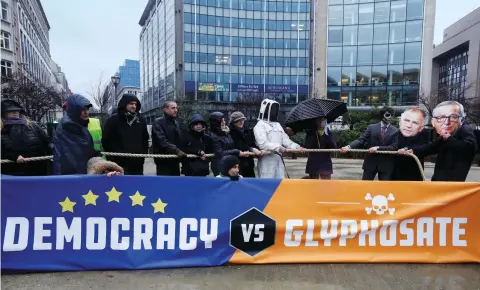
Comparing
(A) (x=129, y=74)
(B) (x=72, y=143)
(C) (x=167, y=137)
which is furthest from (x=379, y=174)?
(A) (x=129, y=74)

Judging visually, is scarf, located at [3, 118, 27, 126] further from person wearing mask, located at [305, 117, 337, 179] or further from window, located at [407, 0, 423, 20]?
window, located at [407, 0, 423, 20]

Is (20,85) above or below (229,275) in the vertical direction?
above

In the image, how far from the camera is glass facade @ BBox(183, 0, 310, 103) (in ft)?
206

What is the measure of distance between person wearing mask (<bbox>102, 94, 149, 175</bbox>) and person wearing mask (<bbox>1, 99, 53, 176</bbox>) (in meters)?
0.94

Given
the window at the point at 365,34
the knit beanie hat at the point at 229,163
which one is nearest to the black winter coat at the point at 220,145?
the knit beanie hat at the point at 229,163

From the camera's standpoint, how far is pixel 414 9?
45.8 metres

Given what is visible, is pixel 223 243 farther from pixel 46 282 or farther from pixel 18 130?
pixel 18 130

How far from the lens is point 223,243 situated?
361cm

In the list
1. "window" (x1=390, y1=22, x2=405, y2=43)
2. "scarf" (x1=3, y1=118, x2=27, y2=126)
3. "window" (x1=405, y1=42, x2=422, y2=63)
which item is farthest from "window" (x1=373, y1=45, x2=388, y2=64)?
"scarf" (x1=3, y1=118, x2=27, y2=126)

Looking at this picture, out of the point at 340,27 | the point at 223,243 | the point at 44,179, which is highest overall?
the point at 340,27

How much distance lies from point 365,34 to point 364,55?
2.96m

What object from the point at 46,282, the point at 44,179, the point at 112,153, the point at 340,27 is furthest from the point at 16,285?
the point at 340,27

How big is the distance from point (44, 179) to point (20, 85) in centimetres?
3017

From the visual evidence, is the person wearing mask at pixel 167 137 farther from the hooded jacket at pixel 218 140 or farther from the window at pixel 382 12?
the window at pixel 382 12
